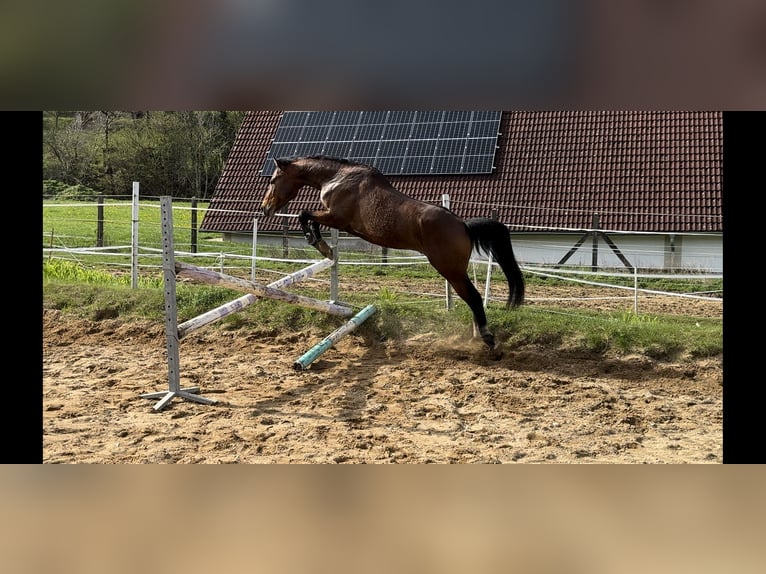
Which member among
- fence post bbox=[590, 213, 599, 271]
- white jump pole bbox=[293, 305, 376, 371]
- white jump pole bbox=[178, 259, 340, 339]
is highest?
fence post bbox=[590, 213, 599, 271]

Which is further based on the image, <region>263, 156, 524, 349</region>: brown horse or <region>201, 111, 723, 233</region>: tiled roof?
<region>201, 111, 723, 233</region>: tiled roof

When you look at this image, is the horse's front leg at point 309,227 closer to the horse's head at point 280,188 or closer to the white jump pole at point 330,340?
the horse's head at point 280,188

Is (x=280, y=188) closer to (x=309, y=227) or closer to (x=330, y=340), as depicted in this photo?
(x=309, y=227)

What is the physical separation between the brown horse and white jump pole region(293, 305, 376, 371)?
0.75m

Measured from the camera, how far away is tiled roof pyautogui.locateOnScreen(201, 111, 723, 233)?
10.4m

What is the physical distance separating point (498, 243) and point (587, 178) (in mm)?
6670

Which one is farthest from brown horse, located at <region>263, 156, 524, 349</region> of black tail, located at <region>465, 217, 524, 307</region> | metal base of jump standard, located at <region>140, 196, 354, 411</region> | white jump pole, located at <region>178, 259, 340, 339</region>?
metal base of jump standard, located at <region>140, 196, 354, 411</region>

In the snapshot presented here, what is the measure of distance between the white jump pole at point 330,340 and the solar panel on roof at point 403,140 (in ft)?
16.3

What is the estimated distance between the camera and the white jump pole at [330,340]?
457 cm

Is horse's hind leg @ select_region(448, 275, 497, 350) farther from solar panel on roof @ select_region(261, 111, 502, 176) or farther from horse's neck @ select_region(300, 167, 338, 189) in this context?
solar panel on roof @ select_region(261, 111, 502, 176)
